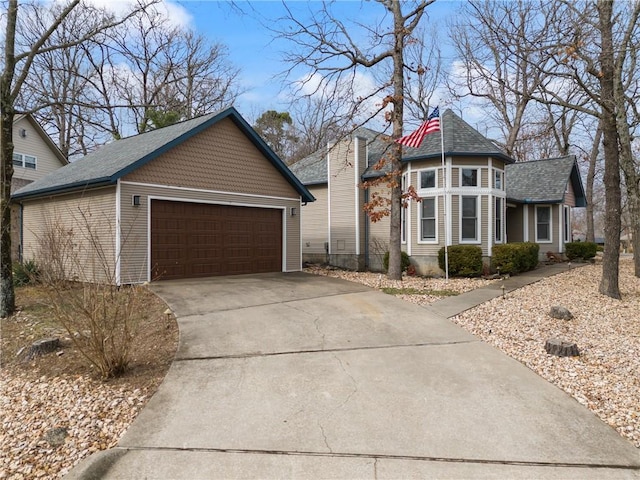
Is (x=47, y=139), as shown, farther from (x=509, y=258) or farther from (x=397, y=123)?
(x=509, y=258)

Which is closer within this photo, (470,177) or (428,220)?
(470,177)

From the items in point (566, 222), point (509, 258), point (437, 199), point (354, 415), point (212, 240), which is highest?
point (437, 199)

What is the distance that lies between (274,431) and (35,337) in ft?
17.2

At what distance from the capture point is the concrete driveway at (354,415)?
298 cm

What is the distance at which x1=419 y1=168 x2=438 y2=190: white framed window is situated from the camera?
13.9 meters

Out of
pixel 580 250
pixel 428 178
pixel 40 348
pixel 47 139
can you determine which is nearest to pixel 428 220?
pixel 428 178

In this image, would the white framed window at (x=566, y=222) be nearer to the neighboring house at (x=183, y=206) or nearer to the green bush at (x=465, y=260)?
the green bush at (x=465, y=260)

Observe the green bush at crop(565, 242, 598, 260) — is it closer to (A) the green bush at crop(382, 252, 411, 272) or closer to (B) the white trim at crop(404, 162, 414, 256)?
(B) the white trim at crop(404, 162, 414, 256)

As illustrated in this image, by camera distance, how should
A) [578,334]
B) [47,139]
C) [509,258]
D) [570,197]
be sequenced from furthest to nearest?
[47,139], [570,197], [509,258], [578,334]

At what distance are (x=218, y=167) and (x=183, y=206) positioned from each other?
1741 millimetres

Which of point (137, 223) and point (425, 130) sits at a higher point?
point (425, 130)

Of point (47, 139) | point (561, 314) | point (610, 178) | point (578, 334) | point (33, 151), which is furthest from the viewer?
point (47, 139)

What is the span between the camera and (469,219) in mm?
13766

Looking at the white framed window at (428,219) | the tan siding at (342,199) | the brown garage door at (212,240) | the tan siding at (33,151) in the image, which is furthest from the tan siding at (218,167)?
the tan siding at (33,151)
